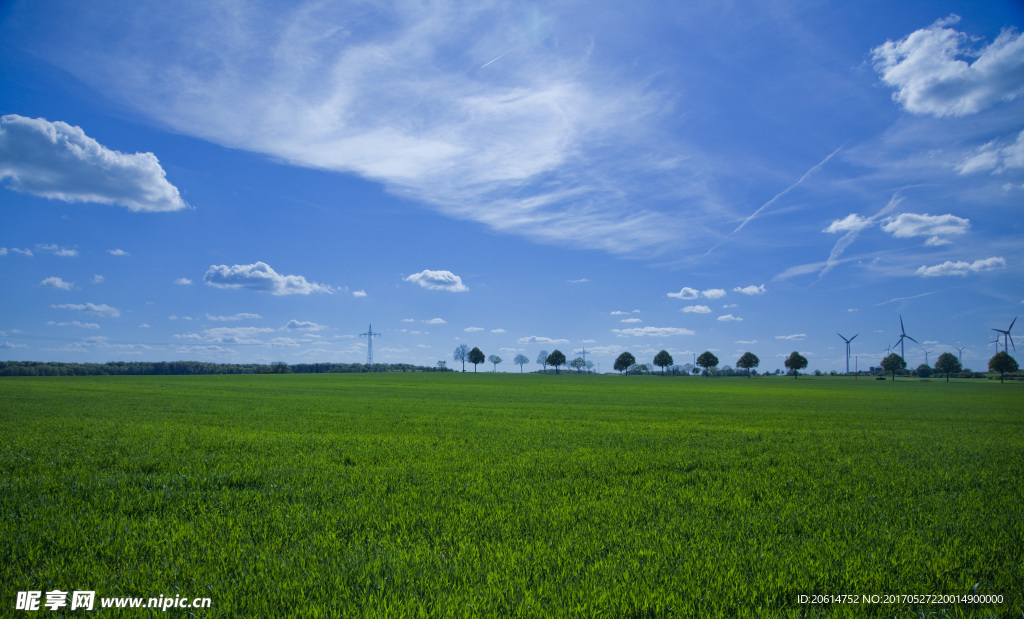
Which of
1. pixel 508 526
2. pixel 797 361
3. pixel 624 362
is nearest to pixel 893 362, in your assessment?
pixel 797 361

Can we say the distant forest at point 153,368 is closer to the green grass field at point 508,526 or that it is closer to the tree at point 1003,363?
the green grass field at point 508,526

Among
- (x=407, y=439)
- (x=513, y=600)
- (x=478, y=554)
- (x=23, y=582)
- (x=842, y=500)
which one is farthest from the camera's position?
(x=407, y=439)

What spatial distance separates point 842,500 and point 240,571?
1011 cm

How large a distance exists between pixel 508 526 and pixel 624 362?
7687 inches

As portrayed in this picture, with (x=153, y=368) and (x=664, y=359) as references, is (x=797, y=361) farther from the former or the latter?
(x=153, y=368)

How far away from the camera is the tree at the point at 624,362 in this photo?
19550 cm

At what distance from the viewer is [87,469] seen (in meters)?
10.6

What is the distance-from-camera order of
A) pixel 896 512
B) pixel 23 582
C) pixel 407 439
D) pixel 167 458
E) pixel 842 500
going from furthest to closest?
1. pixel 407 439
2. pixel 167 458
3. pixel 842 500
4. pixel 896 512
5. pixel 23 582

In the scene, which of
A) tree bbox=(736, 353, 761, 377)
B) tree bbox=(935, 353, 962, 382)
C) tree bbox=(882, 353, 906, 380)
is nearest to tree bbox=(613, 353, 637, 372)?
tree bbox=(736, 353, 761, 377)

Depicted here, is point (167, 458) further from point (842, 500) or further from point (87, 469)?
point (842, 500)

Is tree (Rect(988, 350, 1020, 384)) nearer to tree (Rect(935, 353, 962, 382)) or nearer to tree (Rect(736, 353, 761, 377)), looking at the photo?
tree (Rect(935, 353, 962, 382))

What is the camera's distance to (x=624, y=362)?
7697 inches

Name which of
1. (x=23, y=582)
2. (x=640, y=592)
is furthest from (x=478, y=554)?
(x=23, y=582)

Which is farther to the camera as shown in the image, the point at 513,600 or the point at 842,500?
the point at 842,500
